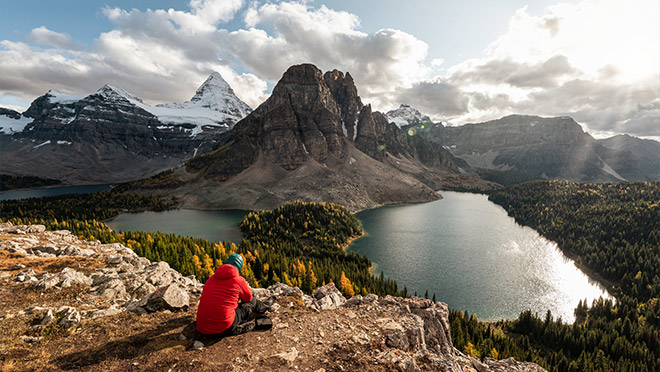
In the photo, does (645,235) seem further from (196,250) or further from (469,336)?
(196,250)

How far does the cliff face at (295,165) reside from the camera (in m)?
123

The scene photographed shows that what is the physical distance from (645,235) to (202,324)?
103 metres

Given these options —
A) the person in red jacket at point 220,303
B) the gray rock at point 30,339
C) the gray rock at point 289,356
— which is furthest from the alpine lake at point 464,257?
the gray rock at point 30,339

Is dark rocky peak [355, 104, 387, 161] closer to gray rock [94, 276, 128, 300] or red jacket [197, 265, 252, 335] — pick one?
gray rock [94, 276, 128, 300]

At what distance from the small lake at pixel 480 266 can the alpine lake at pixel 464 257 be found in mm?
124

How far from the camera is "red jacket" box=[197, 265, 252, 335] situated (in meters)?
9.31

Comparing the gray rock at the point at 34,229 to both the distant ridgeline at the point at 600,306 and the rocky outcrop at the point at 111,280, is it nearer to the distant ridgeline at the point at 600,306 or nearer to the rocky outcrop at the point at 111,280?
the rocky outcrop at the point at 111,280


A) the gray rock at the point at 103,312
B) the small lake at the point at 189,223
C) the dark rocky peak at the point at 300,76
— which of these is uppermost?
the dark rocky peak at the point at 300,76

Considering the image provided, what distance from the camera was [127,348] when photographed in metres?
8.95

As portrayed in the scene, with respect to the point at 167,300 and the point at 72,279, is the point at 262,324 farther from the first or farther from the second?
the point at 72,279

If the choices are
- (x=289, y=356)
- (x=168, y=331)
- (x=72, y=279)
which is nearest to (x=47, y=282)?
(x=72, y=279)

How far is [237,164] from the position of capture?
152250 mm

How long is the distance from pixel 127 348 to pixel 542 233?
110m

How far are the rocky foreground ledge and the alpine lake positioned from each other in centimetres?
3206
